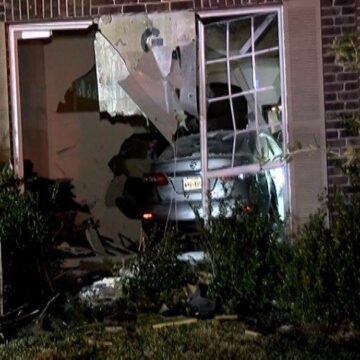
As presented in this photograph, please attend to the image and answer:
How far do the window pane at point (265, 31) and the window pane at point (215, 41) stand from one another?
1.03 ft

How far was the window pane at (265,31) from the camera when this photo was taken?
9.20 meters

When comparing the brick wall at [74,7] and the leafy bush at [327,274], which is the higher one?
the brick wall at [74,7]

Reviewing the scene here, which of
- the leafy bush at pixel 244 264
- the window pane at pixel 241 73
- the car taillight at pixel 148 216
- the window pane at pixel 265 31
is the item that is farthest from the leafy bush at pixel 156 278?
Answer: the window pane at pixel 265 31

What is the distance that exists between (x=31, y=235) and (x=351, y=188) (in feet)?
9.31

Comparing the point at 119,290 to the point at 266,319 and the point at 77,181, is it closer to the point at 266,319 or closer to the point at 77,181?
the point at 266,319

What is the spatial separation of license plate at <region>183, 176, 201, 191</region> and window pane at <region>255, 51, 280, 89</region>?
1.05 m

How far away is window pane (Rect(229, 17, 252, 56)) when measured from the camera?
930 centimetres

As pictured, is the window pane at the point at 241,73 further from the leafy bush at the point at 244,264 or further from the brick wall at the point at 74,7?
the leafy bush at the point at 244,264

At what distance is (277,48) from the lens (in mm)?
9172

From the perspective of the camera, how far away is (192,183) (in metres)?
9.57

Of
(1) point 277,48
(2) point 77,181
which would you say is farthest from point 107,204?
(1) point 277,48

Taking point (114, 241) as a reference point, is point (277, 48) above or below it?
above

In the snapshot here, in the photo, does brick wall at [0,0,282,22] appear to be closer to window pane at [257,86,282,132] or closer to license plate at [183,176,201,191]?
window pane at [257,86,282,132]

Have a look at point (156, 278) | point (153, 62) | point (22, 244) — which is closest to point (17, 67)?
point (153, 62)
